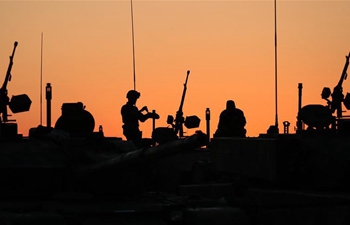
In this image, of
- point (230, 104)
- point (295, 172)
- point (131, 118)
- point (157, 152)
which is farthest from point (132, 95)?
point (157, 152)

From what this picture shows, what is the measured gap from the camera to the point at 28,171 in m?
22.7

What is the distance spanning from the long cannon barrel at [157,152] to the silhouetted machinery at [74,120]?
2.49 meters

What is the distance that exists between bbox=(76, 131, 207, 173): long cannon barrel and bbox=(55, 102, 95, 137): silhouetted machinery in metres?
2.49

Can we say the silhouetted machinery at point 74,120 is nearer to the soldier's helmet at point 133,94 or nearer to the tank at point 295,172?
the tank at point 295,172

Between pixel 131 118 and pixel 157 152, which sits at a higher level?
pixel 131 118

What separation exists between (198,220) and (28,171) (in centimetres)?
457

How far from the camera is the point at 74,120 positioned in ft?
81.1

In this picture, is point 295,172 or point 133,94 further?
point 133,94

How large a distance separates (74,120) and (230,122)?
7.63m

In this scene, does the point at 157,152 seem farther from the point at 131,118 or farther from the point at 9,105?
the point at 131,118

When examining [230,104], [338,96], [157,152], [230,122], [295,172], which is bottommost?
[295,172]

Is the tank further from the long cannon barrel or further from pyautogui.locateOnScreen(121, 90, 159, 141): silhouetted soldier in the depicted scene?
pyautogui.locateOnScreen(121, 90, 159, 141): silhouetted soldier

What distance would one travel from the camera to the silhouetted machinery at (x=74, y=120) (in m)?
24.7

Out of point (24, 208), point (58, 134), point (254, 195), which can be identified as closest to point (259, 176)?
point (254, 195)
